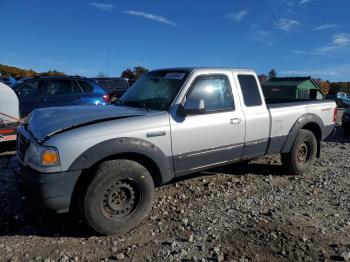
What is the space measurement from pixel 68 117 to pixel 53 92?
21.3 feet

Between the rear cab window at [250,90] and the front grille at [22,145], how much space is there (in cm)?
306

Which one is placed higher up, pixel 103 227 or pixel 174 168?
pixel 174 168

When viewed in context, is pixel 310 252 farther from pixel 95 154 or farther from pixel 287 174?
pixel 287 174

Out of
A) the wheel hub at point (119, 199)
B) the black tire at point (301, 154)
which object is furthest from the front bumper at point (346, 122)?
the wheel hub at point (119, 199)

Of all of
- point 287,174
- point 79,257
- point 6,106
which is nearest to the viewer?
point 79,257

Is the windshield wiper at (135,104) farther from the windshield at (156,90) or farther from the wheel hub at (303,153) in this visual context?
the wheel hub at (303,153)

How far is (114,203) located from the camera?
4.08m

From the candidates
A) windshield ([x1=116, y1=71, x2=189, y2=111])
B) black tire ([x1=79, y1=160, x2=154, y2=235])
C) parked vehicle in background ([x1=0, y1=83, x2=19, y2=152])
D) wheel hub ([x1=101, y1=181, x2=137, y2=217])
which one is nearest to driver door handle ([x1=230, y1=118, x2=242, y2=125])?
windshield ([x1=116, y1=71, x2=189, y2=111])

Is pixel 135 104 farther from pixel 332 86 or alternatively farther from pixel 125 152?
pixel 332 86

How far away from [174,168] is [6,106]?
168 inches

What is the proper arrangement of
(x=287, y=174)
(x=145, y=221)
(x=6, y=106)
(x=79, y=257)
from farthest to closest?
(x=6, y=106) → (x=287, y=174) → (x=145, y=221) → (x=79, y=257)

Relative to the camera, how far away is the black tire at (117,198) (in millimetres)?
3838

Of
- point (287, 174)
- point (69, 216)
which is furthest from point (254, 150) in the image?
point (69, 216)

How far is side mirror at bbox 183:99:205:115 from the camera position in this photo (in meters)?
4.47
